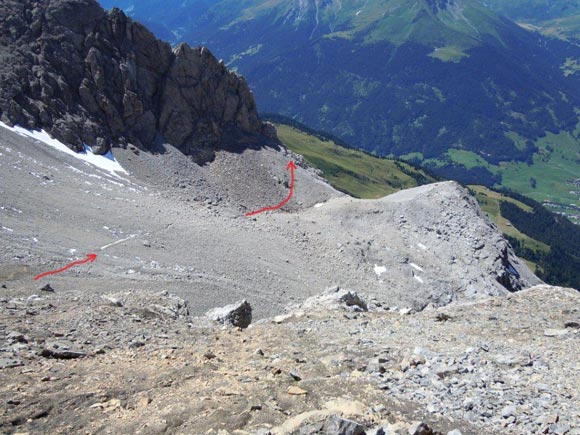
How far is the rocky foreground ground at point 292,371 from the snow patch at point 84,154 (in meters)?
39.1

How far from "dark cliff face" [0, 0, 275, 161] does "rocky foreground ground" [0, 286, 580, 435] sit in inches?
1728

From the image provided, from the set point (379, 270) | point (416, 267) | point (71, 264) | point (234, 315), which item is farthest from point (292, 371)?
point (416, 267)

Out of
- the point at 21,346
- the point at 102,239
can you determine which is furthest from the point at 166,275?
the point at 21,346

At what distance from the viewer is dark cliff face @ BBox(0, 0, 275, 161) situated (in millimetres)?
67875

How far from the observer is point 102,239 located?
49969 mm

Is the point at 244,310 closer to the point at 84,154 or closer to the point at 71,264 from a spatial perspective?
the point at 71,264

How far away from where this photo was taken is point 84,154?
6819cm

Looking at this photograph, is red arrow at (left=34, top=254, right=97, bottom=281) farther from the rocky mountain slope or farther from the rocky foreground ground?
the rocky foreground ground

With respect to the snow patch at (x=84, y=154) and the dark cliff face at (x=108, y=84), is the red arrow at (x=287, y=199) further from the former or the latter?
the snow patch at (x=84, y=154)

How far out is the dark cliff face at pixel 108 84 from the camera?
67.9 m

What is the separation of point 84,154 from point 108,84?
11.6 metres

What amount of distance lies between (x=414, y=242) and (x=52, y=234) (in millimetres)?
40532

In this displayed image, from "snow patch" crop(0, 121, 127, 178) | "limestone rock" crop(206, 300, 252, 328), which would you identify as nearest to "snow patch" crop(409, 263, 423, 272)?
"limestone rock" crop(206, 300, 252, 328)

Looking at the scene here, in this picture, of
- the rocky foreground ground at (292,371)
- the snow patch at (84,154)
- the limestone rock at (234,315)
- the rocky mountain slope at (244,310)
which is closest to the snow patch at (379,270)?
the rocky mountain slope at (244,310)
